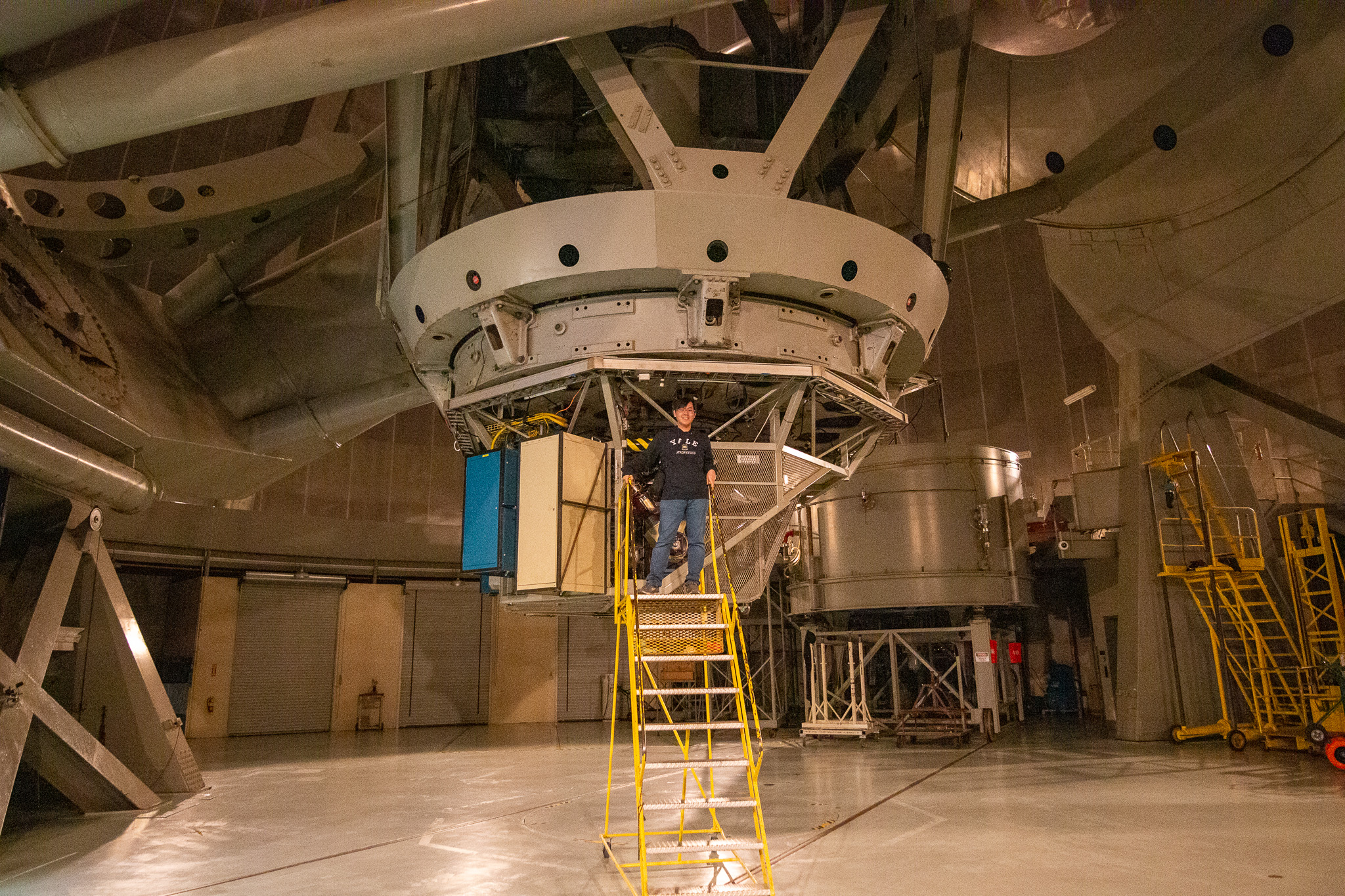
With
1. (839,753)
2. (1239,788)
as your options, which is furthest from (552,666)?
(1239,788)

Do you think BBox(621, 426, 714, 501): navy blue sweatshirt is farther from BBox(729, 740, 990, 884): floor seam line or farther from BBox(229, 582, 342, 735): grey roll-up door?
BBox(229, 582, 342, 735): grey roll-up door

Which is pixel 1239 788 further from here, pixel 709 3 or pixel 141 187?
pixel 141 187

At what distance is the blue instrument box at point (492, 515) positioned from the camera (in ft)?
31.6

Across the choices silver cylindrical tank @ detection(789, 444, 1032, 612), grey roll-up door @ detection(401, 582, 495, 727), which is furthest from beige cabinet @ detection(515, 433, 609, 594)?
grey roll-up door @ detection(401, 582, 495, 727)

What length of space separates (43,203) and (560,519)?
8626 millimetres

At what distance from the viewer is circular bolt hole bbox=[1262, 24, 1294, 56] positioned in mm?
11820

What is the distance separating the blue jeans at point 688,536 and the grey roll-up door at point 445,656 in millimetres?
15206

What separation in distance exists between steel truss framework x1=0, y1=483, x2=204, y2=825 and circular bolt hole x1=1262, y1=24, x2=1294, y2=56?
53.8ft

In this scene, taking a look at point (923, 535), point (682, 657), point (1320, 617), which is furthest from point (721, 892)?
point (1320, 617)

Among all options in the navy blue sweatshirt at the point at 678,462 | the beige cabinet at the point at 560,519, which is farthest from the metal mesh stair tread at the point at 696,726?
the beige cabinet at the point at 560,519

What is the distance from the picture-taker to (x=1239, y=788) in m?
10.1

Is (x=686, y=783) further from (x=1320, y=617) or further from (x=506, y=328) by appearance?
(x=1320, y=617)

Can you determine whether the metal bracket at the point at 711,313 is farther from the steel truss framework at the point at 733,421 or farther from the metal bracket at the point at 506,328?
the metal bracket at the point at 506,328

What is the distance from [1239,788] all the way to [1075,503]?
7.64m
